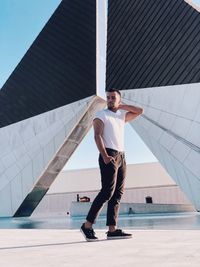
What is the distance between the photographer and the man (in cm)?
295

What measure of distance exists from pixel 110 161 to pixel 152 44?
1217 centimetres

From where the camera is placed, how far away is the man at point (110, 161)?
2953 mm

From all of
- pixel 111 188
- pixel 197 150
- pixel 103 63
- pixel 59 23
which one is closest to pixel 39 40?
pixel 59 23

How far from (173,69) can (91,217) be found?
420 inches

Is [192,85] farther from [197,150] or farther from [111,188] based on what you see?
[111,188]

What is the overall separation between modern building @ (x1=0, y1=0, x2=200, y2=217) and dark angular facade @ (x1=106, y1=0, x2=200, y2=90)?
0.05 meters

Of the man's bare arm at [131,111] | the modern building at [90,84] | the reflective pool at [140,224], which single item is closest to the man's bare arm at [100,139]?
the man's bare arm at [131,111]

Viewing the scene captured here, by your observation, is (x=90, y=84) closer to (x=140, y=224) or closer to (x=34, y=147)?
(x=34, y=147)

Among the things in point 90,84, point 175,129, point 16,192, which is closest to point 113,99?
point 175,129

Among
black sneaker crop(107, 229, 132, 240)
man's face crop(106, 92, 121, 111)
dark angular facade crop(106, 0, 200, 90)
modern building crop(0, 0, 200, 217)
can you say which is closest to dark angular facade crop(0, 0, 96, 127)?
modern building crop(0, 0, 200, 217)

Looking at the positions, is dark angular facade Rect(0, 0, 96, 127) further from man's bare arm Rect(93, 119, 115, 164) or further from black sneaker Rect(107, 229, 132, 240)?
black sneaker Rect(107, 229, 132, 240)

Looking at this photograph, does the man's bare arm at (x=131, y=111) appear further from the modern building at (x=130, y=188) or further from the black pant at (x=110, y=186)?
the modern building at (x=130, y=188)

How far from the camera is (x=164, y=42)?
13.6 meters

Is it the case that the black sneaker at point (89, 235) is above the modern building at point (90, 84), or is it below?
below
